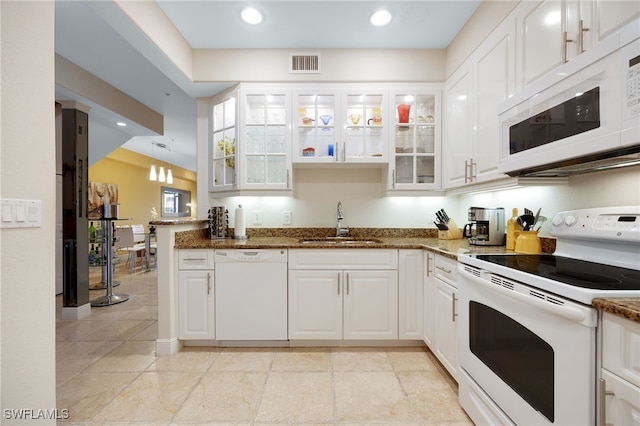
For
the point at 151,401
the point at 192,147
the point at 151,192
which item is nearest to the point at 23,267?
the point at 151,401

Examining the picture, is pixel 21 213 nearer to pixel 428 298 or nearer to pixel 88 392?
pixel 88 392

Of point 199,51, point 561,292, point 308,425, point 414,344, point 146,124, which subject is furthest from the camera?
point 146,124

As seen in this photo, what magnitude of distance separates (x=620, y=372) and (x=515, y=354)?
403 mm

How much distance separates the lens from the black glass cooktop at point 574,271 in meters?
0.96

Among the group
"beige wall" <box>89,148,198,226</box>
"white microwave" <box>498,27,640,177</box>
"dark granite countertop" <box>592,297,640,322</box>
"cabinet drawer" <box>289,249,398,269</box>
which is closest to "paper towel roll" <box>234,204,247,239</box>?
"cabinet drawer" <box>289,249,398,269</box>

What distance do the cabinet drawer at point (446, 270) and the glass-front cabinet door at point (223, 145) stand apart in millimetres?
1867

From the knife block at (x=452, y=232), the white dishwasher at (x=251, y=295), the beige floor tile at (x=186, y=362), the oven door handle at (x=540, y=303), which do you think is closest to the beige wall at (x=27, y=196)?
the beige floor tile at (x=186, y=362)

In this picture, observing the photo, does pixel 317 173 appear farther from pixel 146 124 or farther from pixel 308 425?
pixel 146 124

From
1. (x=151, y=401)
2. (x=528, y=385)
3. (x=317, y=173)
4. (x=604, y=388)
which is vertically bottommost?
(x=151, y=401)

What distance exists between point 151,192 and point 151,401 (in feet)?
25.7

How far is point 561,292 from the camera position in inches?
37.1

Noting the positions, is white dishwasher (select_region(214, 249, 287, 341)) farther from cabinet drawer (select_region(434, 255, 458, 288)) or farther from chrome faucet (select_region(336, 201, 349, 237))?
cabinet drawer (select_region(434, 255, 458, 288))

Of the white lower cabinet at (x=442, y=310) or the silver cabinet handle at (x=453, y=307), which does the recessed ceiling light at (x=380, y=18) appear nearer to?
the white lower cabinet at (x=442, y=310)

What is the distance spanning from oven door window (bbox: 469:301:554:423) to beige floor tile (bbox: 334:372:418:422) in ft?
1.85
